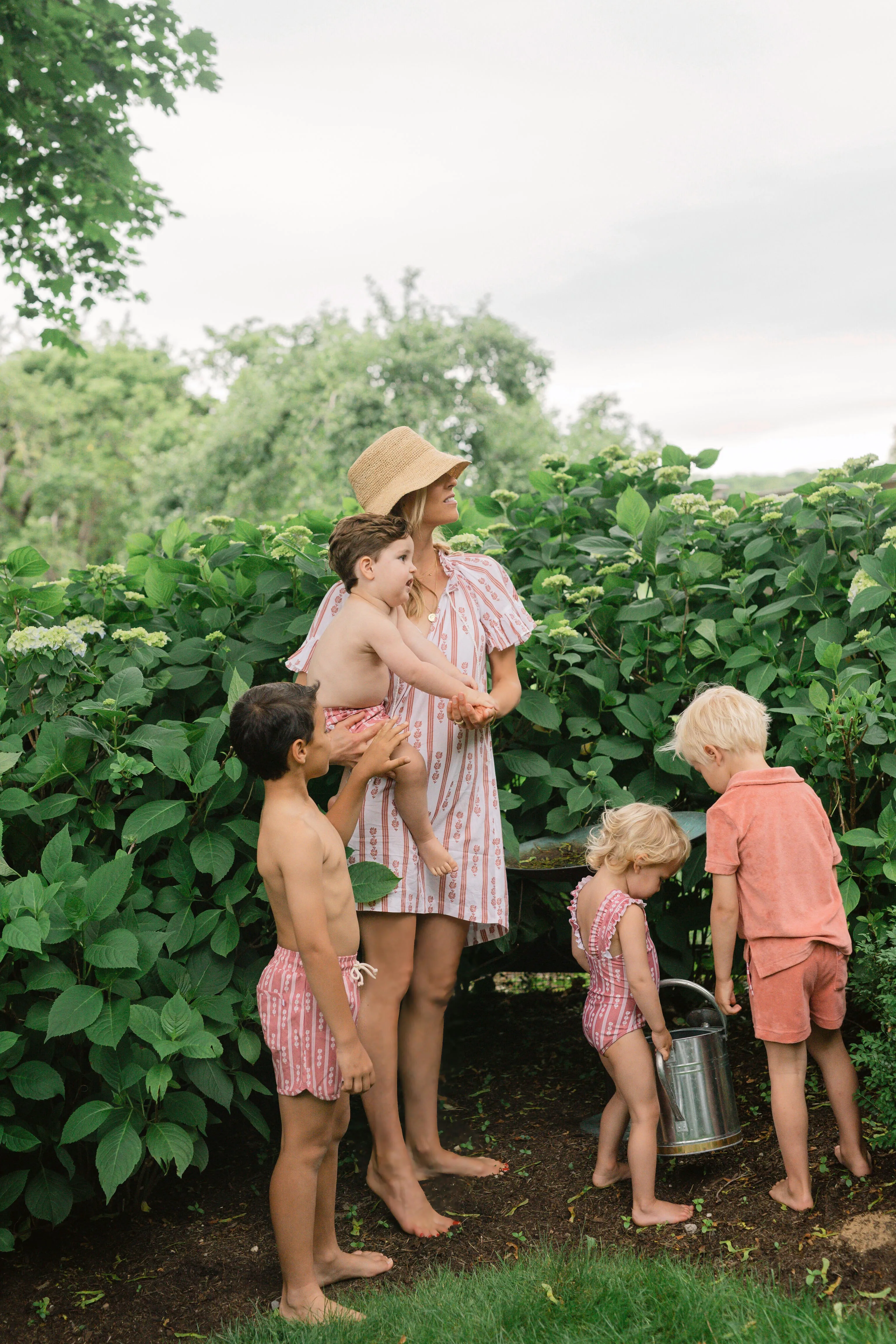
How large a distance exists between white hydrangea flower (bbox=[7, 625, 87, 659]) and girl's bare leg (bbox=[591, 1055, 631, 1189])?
6.05ft

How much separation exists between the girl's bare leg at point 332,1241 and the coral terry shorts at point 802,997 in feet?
3.47

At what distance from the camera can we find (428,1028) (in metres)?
3.08

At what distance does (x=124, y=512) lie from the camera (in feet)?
114

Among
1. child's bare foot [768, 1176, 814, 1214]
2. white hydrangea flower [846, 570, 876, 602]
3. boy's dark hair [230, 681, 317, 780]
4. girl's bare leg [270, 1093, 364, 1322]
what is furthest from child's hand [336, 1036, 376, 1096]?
white hydrangea flower [846, 570, 876, 602]

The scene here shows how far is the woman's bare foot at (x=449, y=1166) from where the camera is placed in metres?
3.14

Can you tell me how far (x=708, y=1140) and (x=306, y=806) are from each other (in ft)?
4.64

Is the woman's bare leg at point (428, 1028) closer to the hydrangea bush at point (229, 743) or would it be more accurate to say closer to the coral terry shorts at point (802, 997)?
the hydrangea bush at point (229, 743)

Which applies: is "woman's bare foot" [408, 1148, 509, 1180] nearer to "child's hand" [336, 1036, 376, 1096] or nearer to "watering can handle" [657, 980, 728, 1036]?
"watering can handle" [657, 980, 728, 1036]

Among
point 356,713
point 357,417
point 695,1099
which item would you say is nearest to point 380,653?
point 356,713

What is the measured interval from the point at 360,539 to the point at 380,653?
31 centimetres

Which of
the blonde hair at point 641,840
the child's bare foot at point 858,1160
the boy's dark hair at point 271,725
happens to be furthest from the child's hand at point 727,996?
the boy's dark hair at point 271,725

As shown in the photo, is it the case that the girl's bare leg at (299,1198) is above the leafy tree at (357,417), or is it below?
below

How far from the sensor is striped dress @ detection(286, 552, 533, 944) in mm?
2930

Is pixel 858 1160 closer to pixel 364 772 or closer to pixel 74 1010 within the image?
pixel 364 772
